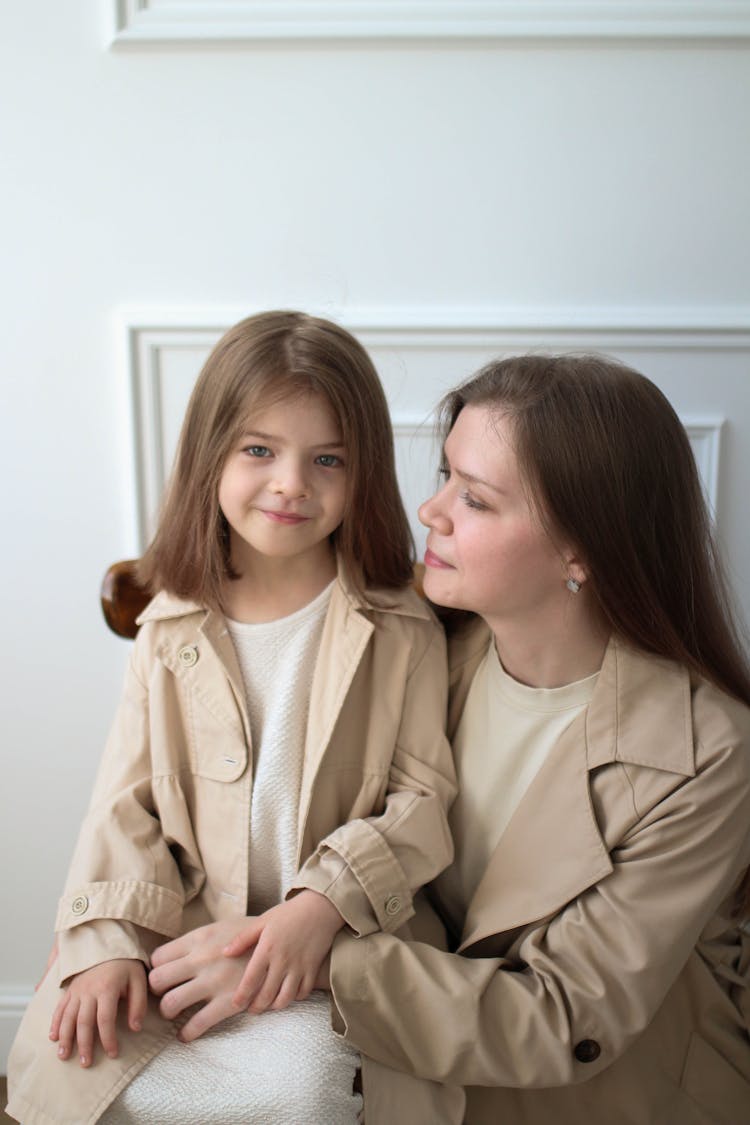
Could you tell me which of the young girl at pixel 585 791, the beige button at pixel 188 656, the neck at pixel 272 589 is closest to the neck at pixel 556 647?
the young girl at pixel 585 791

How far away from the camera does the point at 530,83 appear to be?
4.49ft

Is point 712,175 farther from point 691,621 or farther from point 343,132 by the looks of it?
point 691,621

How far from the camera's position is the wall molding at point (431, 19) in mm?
1329

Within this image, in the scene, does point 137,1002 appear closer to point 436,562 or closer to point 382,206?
point 436,562

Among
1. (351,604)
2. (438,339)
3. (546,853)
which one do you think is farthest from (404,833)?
(438,339)

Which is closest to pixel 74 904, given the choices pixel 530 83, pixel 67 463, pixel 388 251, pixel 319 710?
pixel 319 710

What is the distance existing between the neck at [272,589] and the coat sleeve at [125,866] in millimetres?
122

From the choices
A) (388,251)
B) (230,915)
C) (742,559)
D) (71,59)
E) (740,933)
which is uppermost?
(71,59)

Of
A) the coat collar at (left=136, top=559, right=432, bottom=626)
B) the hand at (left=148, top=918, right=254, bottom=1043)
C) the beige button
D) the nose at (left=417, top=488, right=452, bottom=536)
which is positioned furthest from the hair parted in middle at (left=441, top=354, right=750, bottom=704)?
the hand at (left=148, top=918, right=254, bottom=1043)

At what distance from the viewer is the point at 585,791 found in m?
1.10

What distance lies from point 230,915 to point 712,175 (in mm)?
1170

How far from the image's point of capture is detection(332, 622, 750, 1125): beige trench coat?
3.32ft

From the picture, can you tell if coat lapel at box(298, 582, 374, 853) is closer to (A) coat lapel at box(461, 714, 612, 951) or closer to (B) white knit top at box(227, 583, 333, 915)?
(B) white knit top at box(227, 583, 333, 915)

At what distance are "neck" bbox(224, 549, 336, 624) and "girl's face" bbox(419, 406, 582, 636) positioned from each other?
0.16 metres
